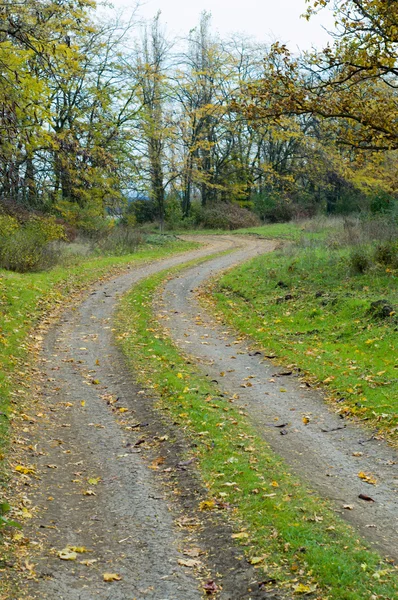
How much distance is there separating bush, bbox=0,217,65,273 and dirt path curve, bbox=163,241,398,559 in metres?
8.02

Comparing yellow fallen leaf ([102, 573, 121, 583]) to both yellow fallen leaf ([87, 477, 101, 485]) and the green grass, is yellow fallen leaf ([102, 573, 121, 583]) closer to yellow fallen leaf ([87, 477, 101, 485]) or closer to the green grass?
yellow fallen leaf ([87, 477, 101, 485])

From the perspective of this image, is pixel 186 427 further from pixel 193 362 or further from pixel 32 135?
pixel 32 135

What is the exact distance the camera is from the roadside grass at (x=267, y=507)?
4.83 metres

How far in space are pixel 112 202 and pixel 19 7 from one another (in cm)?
2133

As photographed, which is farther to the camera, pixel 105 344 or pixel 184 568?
pixel 105 344

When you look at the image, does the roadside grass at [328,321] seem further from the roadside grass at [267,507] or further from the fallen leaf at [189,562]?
the fallen leaf at [189,562]

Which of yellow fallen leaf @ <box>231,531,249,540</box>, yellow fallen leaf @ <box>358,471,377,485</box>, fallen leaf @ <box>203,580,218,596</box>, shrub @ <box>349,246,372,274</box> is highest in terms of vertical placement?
shrub @ <box>349,246,372,274</box>

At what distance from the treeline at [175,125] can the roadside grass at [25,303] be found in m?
2.99

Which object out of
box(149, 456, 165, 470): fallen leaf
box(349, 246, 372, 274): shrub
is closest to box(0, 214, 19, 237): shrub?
box(349, 246, 372, 274): shrub

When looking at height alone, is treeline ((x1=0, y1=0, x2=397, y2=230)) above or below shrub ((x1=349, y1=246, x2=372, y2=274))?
above

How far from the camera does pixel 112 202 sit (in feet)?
110

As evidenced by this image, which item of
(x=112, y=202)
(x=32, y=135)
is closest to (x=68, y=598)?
(x=32, y=135)

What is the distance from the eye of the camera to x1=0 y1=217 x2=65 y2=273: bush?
19.7 m

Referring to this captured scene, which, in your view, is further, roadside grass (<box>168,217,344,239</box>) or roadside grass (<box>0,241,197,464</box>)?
roadside grass (<box>168,217,344,239</box>)
